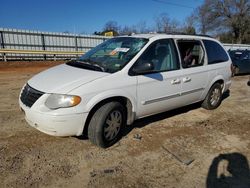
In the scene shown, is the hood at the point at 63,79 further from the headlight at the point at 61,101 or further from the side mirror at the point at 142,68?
the side mirror at the point at 142,68

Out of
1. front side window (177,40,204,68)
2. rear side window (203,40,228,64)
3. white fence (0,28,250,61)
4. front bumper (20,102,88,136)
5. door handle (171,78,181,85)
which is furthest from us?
white fence (0,28,250,61)

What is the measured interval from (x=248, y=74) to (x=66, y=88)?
13.0 meters

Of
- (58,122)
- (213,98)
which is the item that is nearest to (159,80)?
(58,122)

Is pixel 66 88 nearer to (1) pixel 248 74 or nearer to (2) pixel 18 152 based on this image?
(2) pixel 18 152

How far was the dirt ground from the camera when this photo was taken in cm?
297

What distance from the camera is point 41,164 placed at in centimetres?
325

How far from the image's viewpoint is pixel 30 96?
3.50m

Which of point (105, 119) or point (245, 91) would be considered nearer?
point (105, 119)

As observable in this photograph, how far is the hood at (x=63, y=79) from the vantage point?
332 centimetres

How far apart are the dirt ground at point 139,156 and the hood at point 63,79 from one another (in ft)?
3.36

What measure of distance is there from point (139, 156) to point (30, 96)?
1.93 m

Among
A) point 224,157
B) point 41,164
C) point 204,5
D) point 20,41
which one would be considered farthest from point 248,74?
point 204,5

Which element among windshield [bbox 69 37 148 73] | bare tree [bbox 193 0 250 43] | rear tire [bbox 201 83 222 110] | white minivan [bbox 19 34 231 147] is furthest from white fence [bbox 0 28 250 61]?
bare tree [bbox 193 0 250 43]

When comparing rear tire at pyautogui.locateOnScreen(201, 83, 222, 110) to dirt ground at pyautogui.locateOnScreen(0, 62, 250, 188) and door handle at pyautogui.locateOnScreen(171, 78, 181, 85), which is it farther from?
door handle at pyautogui.locateOnScreen(171, 78, 181, 85)
